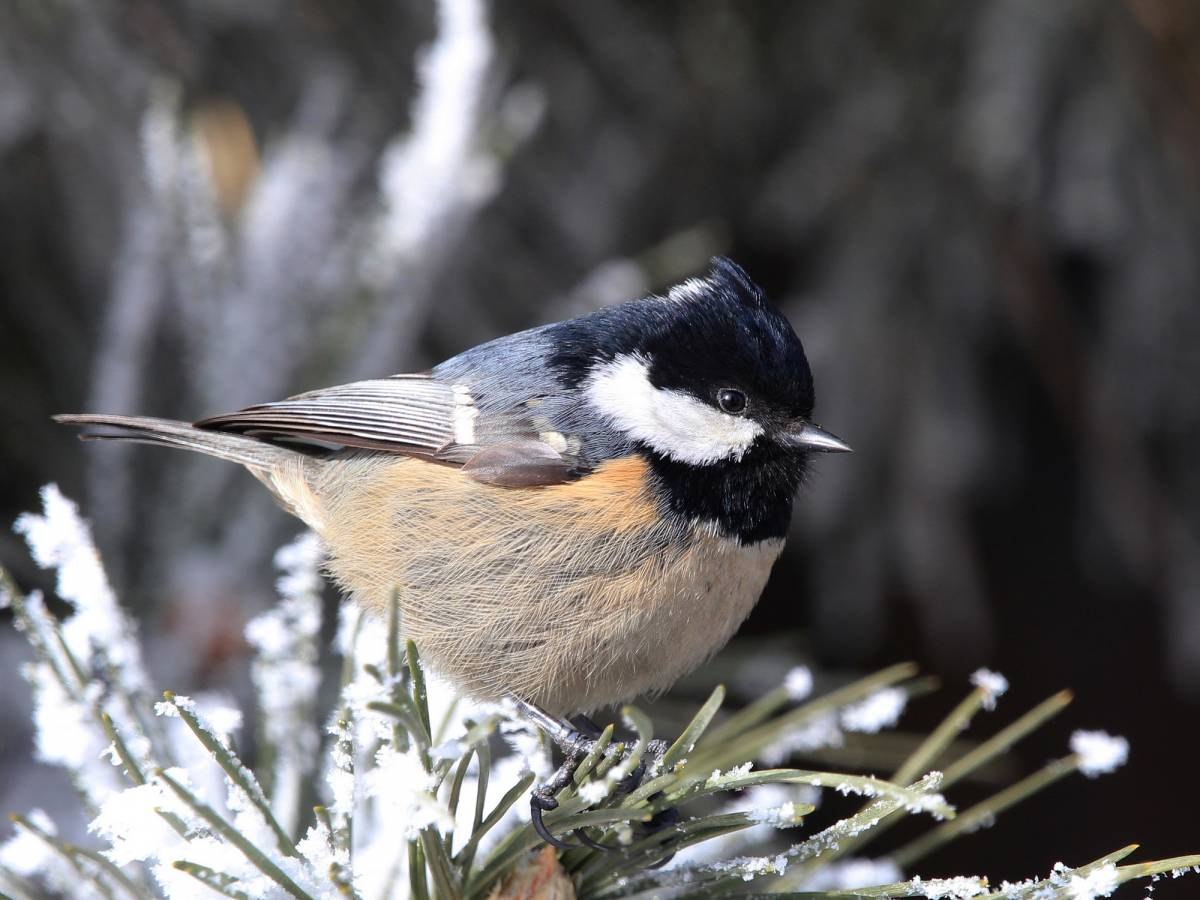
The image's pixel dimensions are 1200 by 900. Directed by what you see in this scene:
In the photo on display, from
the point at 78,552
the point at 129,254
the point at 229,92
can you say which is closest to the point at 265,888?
the point at 78,552

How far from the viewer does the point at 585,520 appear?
84cm

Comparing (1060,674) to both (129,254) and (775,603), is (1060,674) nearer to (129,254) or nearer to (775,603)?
(775,603)

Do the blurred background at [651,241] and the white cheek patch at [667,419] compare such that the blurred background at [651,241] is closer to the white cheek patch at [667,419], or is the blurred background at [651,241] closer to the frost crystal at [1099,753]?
the white cheek patch at [667,419]

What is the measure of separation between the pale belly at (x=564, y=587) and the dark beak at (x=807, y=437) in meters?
0.08

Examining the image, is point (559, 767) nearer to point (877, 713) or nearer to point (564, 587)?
point (564, 587)

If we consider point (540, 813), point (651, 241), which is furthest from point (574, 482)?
point (651, 241)

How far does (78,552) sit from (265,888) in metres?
0.20

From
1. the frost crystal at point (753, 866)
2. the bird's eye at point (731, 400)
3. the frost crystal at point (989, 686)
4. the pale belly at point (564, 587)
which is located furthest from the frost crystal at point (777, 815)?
the bird's eye at point (731, 400)

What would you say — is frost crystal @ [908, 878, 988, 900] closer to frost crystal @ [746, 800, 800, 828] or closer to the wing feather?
frost crystal @ [746, 800, 800, 828]

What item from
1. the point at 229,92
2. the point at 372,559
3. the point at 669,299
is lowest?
the point at 372,559

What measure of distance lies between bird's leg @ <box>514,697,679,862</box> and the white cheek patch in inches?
8.8

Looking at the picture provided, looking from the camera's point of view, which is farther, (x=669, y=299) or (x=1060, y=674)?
(x=1060, y=674)

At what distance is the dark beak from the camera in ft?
2.87

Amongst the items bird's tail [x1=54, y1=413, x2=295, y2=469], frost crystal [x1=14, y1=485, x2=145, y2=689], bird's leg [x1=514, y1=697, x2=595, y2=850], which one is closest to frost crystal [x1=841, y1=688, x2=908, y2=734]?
bird's leg [x1=514, y1=697, x2=595, y2=850]
